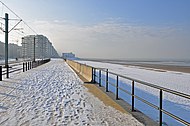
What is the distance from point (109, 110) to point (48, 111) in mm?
1842

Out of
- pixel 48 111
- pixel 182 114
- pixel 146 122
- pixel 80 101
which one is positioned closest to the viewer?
pixel 146 122

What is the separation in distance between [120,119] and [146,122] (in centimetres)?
67

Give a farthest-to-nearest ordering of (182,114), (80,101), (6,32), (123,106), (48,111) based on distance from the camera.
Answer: (6,32) < (182,114) < (80,101) < (123,106) < (48,111)

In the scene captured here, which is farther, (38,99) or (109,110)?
(38,99)

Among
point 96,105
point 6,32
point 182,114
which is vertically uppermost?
point 6,32

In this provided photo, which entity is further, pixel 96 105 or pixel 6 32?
pixel 6 32

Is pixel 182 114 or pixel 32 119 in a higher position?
pixel 32 119

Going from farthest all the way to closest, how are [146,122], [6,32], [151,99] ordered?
[6,32] → [151,99] → [146,122]

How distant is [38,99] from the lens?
9109mm

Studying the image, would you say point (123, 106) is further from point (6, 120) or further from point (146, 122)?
point (6, 120)

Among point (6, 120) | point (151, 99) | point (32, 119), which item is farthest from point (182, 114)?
point (6, 120)

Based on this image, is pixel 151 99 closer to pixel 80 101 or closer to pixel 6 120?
pixel 80 101

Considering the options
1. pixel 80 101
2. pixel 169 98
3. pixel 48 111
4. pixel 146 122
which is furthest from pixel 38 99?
pixel 169 98

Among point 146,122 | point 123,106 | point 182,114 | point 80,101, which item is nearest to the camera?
point 146,122
